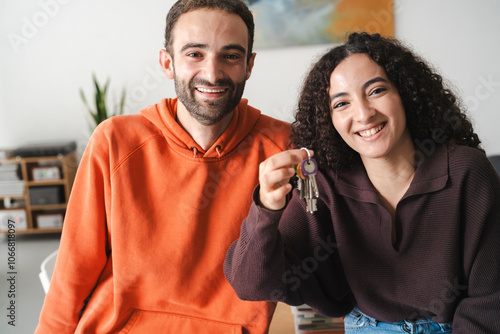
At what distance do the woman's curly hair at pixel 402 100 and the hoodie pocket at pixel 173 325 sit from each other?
58 cm

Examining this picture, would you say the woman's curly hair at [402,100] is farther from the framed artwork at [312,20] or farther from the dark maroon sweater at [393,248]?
the framed artwork at [312,20]

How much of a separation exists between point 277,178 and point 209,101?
1.54 feet

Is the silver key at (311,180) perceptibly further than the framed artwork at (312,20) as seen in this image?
No

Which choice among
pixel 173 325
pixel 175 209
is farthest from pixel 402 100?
pixel 173 325

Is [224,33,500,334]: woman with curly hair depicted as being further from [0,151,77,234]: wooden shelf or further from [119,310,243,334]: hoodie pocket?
[0,151,77,234]: wooden shelf

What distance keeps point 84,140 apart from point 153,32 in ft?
3.89

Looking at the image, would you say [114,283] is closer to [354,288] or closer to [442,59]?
[354,288]

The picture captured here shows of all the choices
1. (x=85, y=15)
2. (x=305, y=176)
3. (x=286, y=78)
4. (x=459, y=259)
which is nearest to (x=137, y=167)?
(x=305, y=176)

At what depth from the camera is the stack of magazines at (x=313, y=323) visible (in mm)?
1515

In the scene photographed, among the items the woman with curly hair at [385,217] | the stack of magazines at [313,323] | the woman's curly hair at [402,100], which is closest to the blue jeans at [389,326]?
the woman with curly hair at [385,217]

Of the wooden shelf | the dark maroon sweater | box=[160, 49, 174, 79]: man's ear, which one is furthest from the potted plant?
the dark maroon sweater

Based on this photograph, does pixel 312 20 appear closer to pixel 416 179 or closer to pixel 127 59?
pixel 127 59

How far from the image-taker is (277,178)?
1005mm

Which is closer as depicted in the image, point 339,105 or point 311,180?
point 311,180
